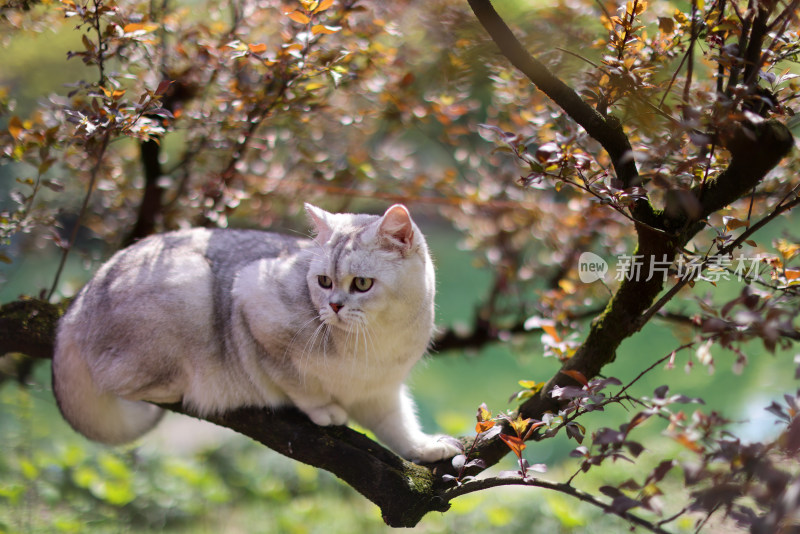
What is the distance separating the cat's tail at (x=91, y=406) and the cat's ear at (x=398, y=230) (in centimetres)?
118

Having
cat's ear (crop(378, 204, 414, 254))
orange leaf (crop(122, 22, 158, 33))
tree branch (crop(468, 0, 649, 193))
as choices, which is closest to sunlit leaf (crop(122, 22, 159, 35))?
orange leaf (crop(122, 22, 158, 33))

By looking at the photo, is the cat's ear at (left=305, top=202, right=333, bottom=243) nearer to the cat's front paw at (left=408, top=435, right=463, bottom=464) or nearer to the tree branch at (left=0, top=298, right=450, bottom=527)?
the tree branch at (left=0, top=298, right=450, bottom=527)

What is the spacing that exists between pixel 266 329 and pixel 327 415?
1.20ft

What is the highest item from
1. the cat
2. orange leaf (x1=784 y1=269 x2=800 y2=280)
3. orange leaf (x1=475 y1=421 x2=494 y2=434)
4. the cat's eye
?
orange leaf (x1=784 y1=269 x2=800 y2=280)

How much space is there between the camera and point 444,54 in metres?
3.07

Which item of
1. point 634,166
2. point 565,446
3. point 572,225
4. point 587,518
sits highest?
point 634,166

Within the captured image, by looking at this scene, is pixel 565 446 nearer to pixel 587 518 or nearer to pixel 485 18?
pixel 587 518

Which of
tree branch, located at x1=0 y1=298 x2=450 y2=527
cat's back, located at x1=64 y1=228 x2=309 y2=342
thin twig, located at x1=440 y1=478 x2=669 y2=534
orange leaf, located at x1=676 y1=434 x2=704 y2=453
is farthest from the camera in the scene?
cat's back, located at x1=64 y1=228 x2=309 y2=342

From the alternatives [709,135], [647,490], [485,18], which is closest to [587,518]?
[647,490]

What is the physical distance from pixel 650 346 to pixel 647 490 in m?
5.49

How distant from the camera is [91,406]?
2377 millimetres

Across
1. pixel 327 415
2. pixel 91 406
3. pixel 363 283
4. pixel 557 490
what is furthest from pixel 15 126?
pixel 557 490

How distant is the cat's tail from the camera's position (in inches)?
90.6

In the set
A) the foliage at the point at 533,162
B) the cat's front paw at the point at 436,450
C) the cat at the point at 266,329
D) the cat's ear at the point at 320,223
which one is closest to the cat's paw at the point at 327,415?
the cat at the point at 266,329
